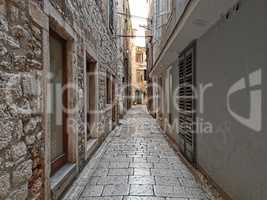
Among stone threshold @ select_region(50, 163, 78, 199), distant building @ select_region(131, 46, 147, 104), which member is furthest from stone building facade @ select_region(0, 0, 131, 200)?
distant building @ select_region(131, 46, 147, 104)

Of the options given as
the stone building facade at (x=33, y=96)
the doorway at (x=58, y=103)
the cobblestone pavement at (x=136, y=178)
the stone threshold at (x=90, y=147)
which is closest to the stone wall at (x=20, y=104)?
the stone building facade at (x=33, y=96)

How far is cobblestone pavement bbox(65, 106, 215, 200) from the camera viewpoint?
9.70ft

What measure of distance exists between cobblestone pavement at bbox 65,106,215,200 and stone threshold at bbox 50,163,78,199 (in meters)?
0.15

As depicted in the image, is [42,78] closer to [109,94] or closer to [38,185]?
[38,185]

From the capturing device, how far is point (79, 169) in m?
3.64

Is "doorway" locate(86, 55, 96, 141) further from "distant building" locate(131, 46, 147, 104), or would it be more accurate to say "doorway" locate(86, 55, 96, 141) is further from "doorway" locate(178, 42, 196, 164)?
"distant building" locate(131, 46, 147, 104)

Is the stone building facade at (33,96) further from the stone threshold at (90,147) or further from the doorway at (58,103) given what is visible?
the stone threshold at (90,147)

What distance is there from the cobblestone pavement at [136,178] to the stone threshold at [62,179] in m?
0.15

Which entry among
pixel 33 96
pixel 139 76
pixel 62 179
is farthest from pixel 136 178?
pixel 139 76

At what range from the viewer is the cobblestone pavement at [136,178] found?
2.96 m

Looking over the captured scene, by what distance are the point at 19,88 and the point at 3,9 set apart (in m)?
0.56

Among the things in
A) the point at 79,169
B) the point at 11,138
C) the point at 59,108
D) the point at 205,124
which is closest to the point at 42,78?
the point at 11,138

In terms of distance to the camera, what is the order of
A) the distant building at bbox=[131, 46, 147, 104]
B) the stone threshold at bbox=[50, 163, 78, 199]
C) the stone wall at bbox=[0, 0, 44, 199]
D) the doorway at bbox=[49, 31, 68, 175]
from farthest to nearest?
the distant building at bbox=[131, 46, 147, 104] < the doorway at bbox=[49, 31, 68, 175] < the stone threshold at bbox=[50, 163, 78, 199] < the stone wall at bbox=[0, 0, 44, 199]

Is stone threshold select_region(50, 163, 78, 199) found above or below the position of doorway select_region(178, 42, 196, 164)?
below
